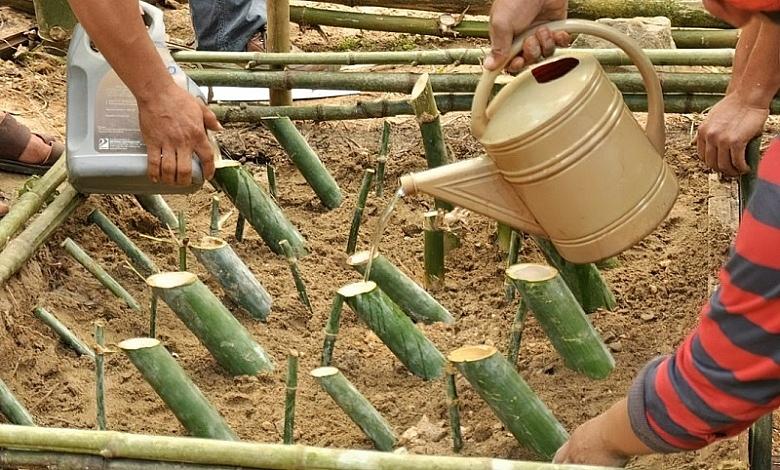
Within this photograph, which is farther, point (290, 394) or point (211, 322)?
point (211, 322)

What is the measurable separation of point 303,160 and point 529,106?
1.29 meters

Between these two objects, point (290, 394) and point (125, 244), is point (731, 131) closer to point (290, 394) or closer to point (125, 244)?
point (290, 394)

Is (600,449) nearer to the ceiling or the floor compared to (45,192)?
nearer to the ceiling

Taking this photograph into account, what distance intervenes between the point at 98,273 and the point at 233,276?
0.34m

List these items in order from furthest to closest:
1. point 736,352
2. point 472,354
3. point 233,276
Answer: point 233,276 → point 472,354 → point 736,352

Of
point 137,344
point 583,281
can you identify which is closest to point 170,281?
point 137,344

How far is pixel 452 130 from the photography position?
389 cm

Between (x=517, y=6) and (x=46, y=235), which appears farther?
(x=46, y=235)

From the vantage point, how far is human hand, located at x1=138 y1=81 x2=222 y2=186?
2.61 m

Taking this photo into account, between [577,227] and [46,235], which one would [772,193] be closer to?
[577,227]

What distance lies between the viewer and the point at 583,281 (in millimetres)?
2887

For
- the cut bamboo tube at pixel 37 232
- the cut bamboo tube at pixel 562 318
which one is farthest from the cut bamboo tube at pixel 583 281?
the cut bamboo tube at pixel 37 232

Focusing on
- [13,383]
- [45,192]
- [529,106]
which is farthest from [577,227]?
[45,192]

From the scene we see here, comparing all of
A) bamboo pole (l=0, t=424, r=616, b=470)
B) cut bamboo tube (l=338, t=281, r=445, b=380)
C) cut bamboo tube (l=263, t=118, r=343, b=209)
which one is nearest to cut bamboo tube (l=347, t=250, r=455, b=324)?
cut bamboo tube (l=338, t=281, r=445, b=380)
